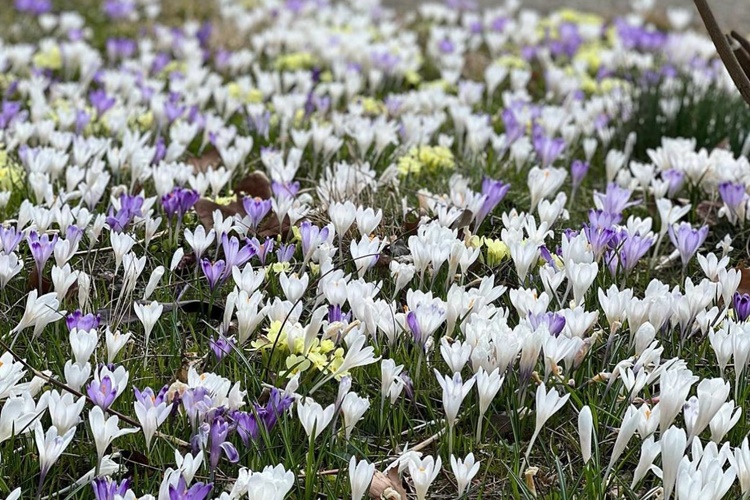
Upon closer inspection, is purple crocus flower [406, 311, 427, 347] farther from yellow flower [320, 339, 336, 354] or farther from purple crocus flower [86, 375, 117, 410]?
purple crocus flower [86, 375, 117, 410]

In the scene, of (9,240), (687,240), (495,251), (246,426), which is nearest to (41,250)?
(9,240)

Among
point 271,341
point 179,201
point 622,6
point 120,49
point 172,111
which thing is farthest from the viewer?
point 622,6

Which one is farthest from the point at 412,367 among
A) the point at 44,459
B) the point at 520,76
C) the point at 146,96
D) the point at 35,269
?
the point at 520,76

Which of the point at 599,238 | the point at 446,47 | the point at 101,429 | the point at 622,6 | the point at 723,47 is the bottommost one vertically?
the point at 622,6

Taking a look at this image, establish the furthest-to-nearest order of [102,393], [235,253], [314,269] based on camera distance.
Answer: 1. [314,269]
2. [235,253]
3. [102,393]

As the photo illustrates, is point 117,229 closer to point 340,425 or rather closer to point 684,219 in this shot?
point 340,425

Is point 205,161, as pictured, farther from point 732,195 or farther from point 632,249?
point 732,195
